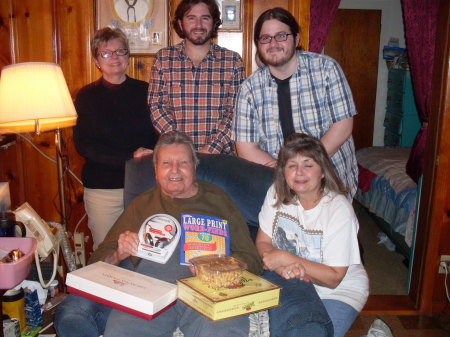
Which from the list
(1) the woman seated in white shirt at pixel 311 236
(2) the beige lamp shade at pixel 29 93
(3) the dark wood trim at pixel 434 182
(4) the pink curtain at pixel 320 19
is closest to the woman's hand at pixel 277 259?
(1) the woman seated in white shirt at pixel 311 236

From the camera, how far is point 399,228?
140 inches

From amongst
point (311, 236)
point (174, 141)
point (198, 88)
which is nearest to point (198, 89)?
point (198, 88)

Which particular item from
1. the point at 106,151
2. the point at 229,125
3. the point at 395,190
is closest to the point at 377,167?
the point at 395,190

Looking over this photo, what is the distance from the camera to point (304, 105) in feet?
7.55

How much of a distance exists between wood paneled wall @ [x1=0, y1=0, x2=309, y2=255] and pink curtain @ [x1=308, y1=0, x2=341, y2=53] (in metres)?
0.35

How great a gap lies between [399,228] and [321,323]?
7.33 feet

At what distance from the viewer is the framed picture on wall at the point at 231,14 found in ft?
9.56

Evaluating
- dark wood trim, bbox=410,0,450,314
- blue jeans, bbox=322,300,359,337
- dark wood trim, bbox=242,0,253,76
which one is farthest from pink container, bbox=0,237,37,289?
dark wood trim, bbox=410,0,450,314

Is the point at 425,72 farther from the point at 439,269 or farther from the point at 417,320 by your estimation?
the point at 417,320

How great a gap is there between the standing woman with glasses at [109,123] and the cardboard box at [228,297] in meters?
1.11

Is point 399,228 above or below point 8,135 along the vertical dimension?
below

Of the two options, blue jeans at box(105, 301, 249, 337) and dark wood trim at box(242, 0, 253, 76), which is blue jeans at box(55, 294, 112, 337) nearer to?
blue jeans at box(105, 301, 249, 337)

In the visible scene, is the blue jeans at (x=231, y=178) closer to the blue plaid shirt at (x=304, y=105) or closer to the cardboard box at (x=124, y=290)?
the blue plaid shirt at (x=304, y=105)

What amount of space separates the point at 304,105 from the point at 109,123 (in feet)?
3.48
